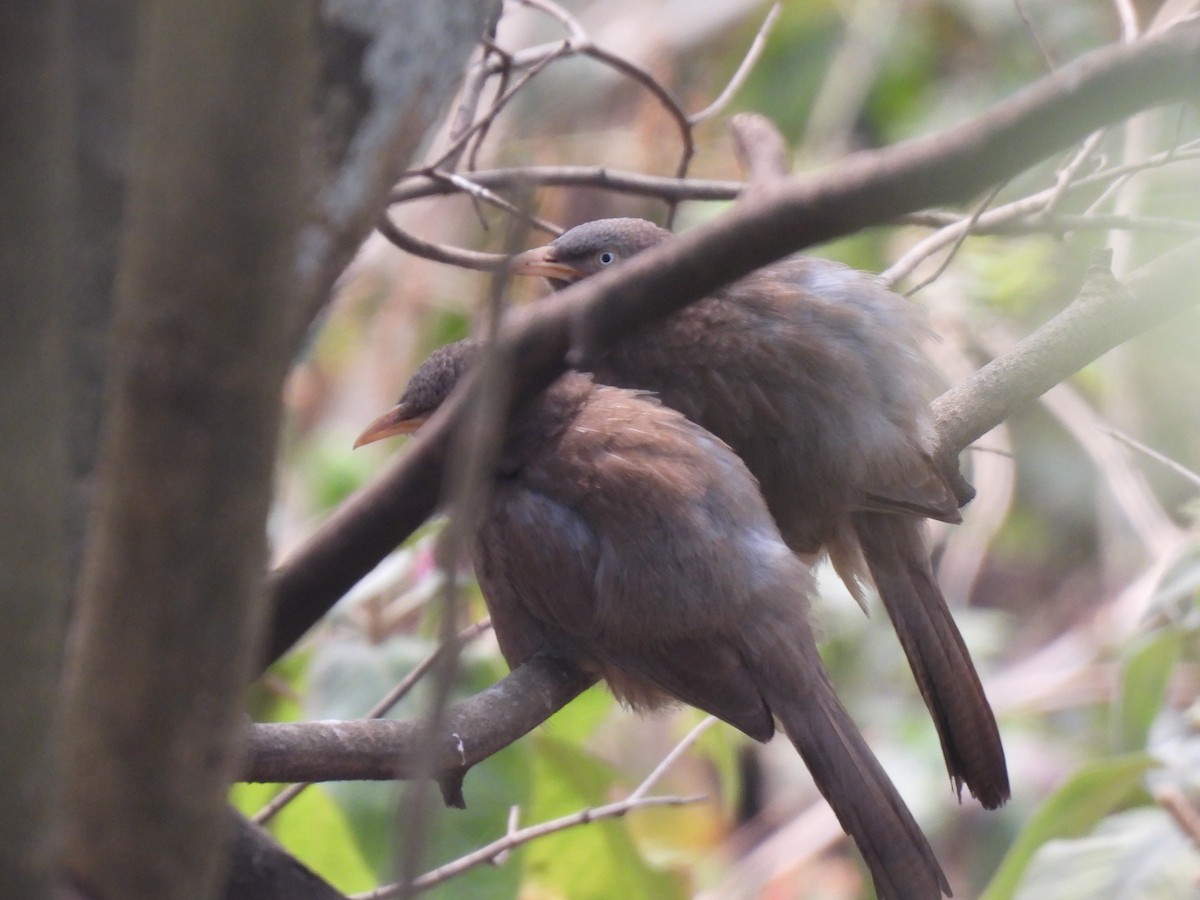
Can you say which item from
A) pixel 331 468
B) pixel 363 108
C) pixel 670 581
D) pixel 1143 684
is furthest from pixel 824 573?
pixel 363 108

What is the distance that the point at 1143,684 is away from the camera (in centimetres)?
334

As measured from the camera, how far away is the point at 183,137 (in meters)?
0.88

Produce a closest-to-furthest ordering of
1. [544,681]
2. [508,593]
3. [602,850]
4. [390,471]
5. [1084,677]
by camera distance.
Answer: [390,471], [544,681], [508,593], [602,850], [1084,677]

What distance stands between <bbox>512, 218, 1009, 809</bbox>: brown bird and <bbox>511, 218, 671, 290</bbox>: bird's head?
0.34 meters

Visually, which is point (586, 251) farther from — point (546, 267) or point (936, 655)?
point (936, 655)

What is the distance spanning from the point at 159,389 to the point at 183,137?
17cm

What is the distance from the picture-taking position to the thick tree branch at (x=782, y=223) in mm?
998

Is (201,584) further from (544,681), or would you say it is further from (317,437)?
(317,437)

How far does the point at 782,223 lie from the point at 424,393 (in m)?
1.85

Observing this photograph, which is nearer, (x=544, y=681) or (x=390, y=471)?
(x=390, y=471)

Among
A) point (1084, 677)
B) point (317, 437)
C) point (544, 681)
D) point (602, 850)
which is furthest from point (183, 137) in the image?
point (317, 437)

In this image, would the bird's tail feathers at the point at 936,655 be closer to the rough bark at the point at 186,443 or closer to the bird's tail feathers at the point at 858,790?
the bird's tail feathers at the point at 858,790

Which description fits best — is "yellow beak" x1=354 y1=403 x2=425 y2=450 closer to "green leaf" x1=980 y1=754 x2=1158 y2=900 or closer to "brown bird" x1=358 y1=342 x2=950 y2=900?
"brown bird" x1=358 y1=342 x2=950 y2=900

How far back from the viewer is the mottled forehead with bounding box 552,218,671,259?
3164 mm
